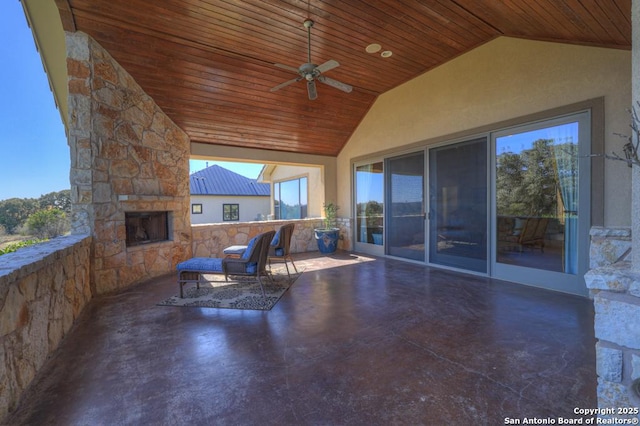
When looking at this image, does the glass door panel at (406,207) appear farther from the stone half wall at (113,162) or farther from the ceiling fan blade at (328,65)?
the stone half wall at (113,162)

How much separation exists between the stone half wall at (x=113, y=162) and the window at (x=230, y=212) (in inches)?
419

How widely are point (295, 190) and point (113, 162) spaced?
6774 millimetres

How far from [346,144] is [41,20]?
20.5ft

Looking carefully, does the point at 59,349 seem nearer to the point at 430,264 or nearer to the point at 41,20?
the point at 41,20

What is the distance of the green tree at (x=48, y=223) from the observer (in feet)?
12.8

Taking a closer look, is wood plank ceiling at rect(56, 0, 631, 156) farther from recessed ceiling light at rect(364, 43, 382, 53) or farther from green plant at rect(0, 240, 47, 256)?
green plant at rect(0, 240, 47, 256)

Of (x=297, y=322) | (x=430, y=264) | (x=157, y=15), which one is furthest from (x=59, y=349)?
(x=430, y=264)

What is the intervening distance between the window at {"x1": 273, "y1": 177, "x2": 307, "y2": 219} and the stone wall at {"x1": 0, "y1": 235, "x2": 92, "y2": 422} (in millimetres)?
7423

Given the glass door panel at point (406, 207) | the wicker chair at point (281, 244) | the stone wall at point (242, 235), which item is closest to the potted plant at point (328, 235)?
the stone wall at point (242, 235)

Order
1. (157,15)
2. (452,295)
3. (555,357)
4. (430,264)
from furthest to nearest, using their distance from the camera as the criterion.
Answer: (430,264), (452,295), (157,15), (555,357)

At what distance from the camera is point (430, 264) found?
5855 mm

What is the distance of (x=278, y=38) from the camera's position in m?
4.33

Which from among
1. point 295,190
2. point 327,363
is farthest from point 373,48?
point 295,190

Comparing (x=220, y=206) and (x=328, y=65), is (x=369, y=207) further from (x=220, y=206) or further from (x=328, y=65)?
(x=220, y=206)
